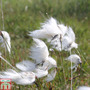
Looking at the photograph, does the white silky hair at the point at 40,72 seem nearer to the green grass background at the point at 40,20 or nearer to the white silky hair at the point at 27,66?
the white silky hair at the point at 27,66

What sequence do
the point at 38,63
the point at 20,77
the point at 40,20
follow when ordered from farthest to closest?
the point at 40,20 → the point at 38,63 → the point at 20,77

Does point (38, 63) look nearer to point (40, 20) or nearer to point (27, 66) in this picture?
point (27, 66)

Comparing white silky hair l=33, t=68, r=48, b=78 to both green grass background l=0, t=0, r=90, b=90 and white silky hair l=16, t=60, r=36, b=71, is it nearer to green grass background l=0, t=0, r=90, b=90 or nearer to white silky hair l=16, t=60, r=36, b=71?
white silky hair l=16, t=60, r=36, b=71

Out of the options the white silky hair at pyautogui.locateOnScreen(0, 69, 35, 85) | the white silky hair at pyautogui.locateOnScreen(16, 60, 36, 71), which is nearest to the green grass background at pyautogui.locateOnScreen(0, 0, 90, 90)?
the white silky hair at pyautogui.locateOnScreen(16, 60, 36, 71)

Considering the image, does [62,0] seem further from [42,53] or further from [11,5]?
[42,53]

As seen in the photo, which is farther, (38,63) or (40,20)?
(40,20)

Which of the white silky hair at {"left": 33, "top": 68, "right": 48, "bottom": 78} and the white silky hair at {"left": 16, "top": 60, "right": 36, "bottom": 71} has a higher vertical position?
the white silky hair at {"left": 16, "top": 60, "right": 36, "bottom": 71}

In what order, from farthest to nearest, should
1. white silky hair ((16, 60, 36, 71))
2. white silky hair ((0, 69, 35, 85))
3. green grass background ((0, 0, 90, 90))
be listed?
green grass background ((0, 0, 90, 90)) → white silky hair ((16, 60, 36, 71)) → white silky hair ((0, 69, 35, 85))

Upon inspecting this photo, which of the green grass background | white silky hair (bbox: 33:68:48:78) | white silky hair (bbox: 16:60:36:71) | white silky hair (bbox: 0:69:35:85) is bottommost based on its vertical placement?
white silky hair (bbox: 0:69:35:85)

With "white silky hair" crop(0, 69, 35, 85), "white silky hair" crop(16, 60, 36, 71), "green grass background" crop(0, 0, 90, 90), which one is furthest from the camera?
"green grass background" crop(0, 0, 90, 90)

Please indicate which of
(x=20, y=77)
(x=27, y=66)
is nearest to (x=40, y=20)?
(x=27, y=66)

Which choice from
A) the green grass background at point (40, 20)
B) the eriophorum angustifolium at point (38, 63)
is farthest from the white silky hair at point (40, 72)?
the green grass background at point (40, 20)

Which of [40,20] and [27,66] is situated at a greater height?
[40,20]

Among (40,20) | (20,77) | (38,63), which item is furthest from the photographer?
(40,20)
